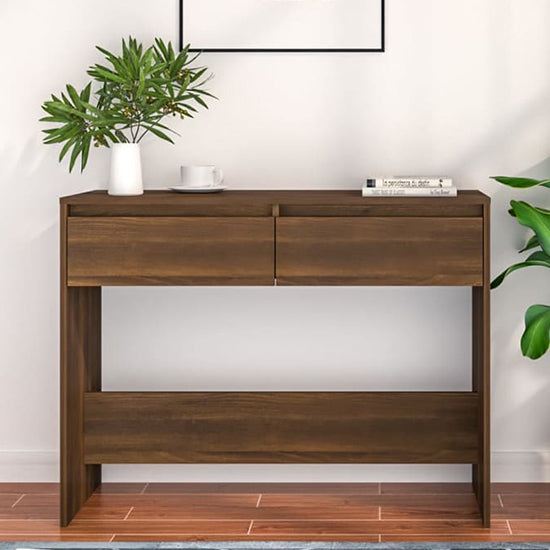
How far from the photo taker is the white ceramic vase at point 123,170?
3.15m

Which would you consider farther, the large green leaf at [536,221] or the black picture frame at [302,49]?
the black picture frame at [302,49]

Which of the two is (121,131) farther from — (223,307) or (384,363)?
(384,363)

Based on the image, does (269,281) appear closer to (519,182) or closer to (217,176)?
(217,176)

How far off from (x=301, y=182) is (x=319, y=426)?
86cm

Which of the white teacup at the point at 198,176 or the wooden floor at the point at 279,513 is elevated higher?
the white teacup at the point at 198,176

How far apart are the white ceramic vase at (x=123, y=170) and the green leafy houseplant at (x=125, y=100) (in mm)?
40

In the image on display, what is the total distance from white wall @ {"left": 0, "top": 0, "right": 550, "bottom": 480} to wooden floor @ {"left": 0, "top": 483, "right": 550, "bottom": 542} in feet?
0.30

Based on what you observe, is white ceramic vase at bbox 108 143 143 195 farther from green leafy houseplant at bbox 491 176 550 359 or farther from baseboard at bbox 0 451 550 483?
green leafy houseplant at bbox 491 176 550 359

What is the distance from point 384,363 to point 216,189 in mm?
848

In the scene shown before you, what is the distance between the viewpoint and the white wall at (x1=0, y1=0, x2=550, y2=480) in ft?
11.0

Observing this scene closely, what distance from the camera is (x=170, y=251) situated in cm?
298

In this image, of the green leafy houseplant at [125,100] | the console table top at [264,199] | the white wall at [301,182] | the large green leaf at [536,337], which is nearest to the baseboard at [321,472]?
the white wall at [301,182]

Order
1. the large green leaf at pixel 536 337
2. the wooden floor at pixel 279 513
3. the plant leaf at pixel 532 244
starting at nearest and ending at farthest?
the wooden floor at pixel 279 513
the large green leaf at pixel 536 337
the plant leaf at pixel 532 244

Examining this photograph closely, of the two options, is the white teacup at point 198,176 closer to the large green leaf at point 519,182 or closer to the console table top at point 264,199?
the console table top at point 264,199
